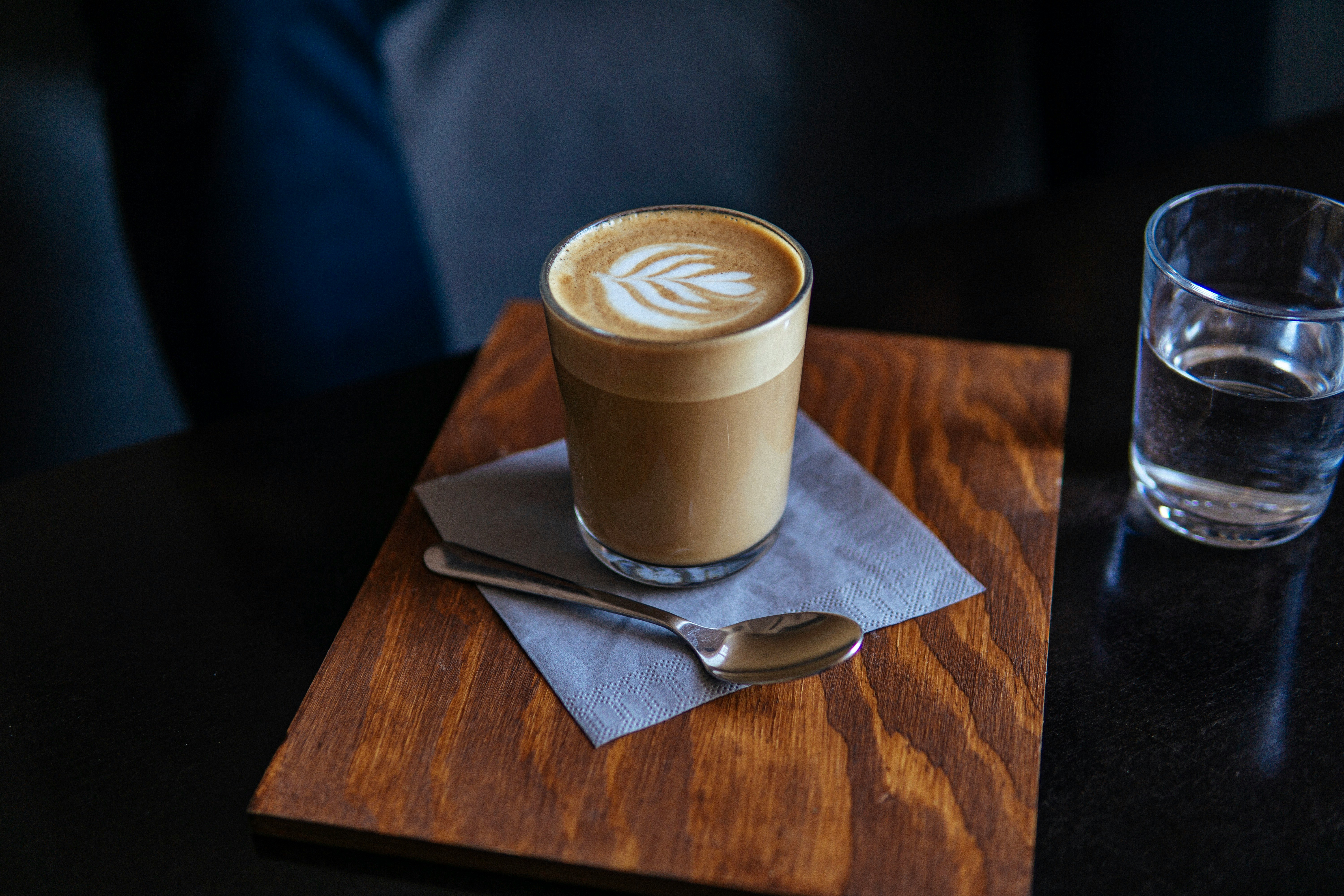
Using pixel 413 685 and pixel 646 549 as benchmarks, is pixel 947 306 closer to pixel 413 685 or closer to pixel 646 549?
pixel 646 549

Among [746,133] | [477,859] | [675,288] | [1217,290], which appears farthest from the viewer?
[746,133]

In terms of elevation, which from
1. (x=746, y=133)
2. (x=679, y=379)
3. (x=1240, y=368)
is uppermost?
(x=679, y=379)

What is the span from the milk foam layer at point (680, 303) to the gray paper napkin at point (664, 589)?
153 millimetres

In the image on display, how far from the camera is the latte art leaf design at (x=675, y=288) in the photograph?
61cm

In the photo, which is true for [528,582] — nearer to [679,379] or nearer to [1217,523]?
[679,379]

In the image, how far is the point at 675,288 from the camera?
25.0 inches

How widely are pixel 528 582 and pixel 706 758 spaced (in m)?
0.18

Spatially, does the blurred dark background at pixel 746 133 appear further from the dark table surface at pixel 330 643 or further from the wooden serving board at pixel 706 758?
the wooden serving board at pixel 706 758

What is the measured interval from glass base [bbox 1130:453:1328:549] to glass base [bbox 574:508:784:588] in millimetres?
300

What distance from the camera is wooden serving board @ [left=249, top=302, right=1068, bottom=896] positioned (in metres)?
0.52

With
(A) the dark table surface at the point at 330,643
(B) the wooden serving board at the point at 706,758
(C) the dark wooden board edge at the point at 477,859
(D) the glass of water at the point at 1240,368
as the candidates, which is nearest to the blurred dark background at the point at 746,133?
(D) the glass of water at the point at 1240,368

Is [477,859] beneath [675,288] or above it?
beneath

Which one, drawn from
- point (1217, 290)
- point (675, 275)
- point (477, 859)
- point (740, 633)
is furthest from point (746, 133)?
point (477, 859)

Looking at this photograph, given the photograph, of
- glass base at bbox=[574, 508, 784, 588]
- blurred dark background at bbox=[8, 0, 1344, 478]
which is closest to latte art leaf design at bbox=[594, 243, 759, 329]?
glass base at bbox=[574, 508, 784, 588]
